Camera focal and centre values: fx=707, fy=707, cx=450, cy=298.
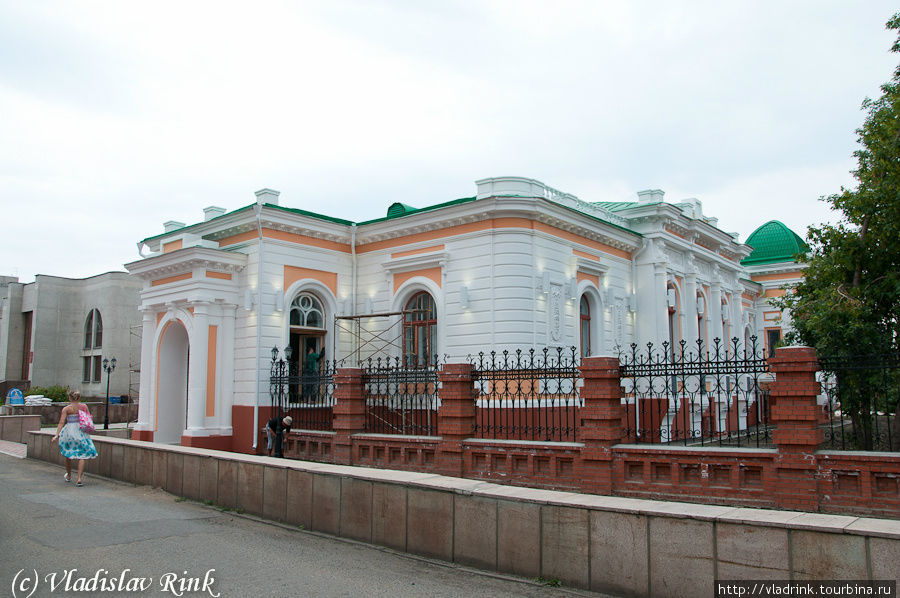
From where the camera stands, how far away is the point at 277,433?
1579 cm

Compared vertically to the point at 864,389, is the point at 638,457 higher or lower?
lower

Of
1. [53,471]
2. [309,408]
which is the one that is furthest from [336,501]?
[53,471]

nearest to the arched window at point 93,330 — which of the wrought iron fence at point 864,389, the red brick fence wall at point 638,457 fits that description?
the red brick fence wall at point 638,457

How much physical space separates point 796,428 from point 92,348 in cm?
4073

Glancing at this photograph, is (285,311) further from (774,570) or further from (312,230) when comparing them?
(774,570)

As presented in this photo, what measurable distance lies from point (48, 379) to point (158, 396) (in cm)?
2727

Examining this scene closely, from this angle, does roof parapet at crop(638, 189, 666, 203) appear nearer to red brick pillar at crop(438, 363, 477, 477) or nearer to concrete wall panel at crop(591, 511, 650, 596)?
red brick pillar at crop(438, 363, 477, 477)

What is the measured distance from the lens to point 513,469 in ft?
38.5

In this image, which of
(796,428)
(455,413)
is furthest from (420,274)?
(796,428)

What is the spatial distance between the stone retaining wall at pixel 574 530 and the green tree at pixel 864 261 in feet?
24.9

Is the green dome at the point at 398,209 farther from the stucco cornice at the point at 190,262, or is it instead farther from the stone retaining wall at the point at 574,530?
the stone retaining wall at the point at 574,530

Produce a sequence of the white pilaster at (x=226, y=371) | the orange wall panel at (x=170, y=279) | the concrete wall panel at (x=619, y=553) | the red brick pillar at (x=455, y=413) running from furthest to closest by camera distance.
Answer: the orange wall panel at (x=170, y=279), the white pilaster at (x=226, y=371), the red brick pillar at (x=455, y=413), the concrete wall panel at (x=619, y=553)

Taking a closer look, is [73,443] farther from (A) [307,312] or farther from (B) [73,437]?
(A) [307,312]

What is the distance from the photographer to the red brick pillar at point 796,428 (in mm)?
8992
